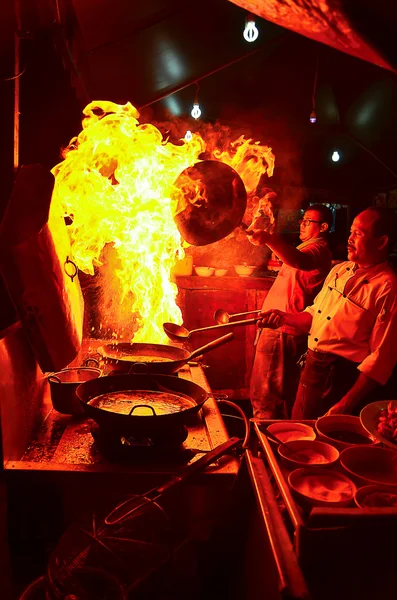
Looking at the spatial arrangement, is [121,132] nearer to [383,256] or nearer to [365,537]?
[383,256]

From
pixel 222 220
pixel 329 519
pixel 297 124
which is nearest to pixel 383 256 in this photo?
pixel 222 220

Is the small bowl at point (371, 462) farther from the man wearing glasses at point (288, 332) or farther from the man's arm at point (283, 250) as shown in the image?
the man wearing glasses at point (288, 332)

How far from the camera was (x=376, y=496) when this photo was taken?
2121mm

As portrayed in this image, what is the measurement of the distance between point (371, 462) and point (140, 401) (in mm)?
1562

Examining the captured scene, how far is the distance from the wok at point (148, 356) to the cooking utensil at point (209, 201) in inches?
37.7

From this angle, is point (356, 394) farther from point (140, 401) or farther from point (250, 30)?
point (250, 30)

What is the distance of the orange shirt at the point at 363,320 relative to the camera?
13.5ft

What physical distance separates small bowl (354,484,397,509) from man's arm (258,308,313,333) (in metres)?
2.76

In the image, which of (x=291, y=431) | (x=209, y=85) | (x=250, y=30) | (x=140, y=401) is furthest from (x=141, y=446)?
(x=209, y=85)

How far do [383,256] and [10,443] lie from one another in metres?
3.78

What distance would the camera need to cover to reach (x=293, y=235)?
36.8 ft

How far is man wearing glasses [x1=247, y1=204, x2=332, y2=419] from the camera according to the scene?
20.8ft

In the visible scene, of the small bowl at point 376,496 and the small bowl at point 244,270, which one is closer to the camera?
the small bowl at point 376,496

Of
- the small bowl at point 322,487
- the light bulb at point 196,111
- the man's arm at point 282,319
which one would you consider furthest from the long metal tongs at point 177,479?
the light bulb at point 196,111
